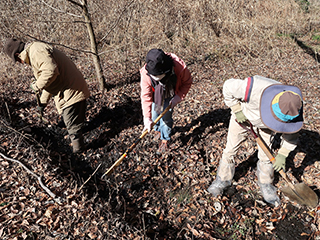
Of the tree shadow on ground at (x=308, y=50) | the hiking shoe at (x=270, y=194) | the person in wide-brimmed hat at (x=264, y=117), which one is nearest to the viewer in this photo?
the person in wide-brimmed hat at (x=264, y=117)

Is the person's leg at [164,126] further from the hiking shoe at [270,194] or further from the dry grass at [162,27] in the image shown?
the dry grass at [162,27]

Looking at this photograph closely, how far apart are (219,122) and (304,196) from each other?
232 cm

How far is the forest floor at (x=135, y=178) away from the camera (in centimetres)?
299

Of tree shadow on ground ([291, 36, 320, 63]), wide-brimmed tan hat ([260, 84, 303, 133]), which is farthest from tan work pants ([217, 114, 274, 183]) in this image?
tree shadow on ground ([291, 36, 320, 63])

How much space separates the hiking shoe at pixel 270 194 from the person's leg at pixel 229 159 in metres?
0.58

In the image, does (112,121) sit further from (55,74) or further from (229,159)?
(229,159)

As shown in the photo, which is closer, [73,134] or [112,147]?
[73,134]

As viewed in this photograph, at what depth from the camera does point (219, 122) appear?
514cm

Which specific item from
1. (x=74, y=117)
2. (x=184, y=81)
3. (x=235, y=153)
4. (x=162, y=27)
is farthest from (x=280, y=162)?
(x=162, y=27)

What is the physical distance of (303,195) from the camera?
333 cm

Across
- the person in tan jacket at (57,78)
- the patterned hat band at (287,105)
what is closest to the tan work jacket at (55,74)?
the person in tan jacket at (57,78)

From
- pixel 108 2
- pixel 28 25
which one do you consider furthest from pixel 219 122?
pixel 28 25

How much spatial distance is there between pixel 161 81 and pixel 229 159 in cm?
174

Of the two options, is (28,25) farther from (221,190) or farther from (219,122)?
(221,190)
